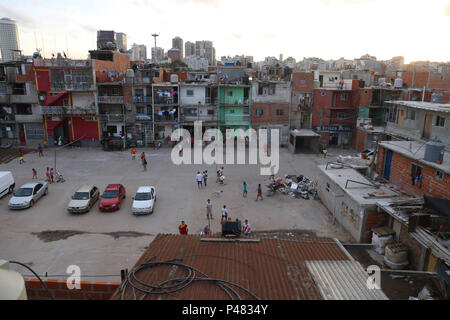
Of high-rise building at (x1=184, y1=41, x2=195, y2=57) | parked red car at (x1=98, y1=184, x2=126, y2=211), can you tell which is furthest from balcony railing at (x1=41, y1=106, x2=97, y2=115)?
high-rise building at (x1=184, y1=41, x2=195, y2=57)

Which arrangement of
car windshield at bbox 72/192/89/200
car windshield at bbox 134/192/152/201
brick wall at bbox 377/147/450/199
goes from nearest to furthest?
brick wall at bbox 377/147/450/199, car windshield at bbox 134/192/152/201, car windshield at bbox 72/192/89/200

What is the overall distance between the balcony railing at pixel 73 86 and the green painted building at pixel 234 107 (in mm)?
15306

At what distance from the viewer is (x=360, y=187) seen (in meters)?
18.2

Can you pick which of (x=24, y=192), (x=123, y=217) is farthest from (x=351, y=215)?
(x=24, y=192)

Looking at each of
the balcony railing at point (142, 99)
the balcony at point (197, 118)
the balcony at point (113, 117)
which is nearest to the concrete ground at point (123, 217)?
the balcony at point (113, 117)

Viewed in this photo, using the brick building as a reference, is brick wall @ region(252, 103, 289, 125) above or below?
above

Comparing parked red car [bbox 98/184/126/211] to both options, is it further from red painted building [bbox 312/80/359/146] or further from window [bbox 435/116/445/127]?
red painted building [bbox 312/80/359/146]

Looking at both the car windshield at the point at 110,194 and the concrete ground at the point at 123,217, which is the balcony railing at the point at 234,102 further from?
the car windshield at the point at 110,194

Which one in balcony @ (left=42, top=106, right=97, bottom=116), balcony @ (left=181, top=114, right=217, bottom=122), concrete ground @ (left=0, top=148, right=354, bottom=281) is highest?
balcony @ (left=42, top=106, right=97, bottom=116)

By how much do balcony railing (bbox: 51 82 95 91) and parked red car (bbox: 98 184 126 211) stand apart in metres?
20.1

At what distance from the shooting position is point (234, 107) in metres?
38.2

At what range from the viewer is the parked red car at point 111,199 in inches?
775

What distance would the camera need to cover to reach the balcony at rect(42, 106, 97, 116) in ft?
118
